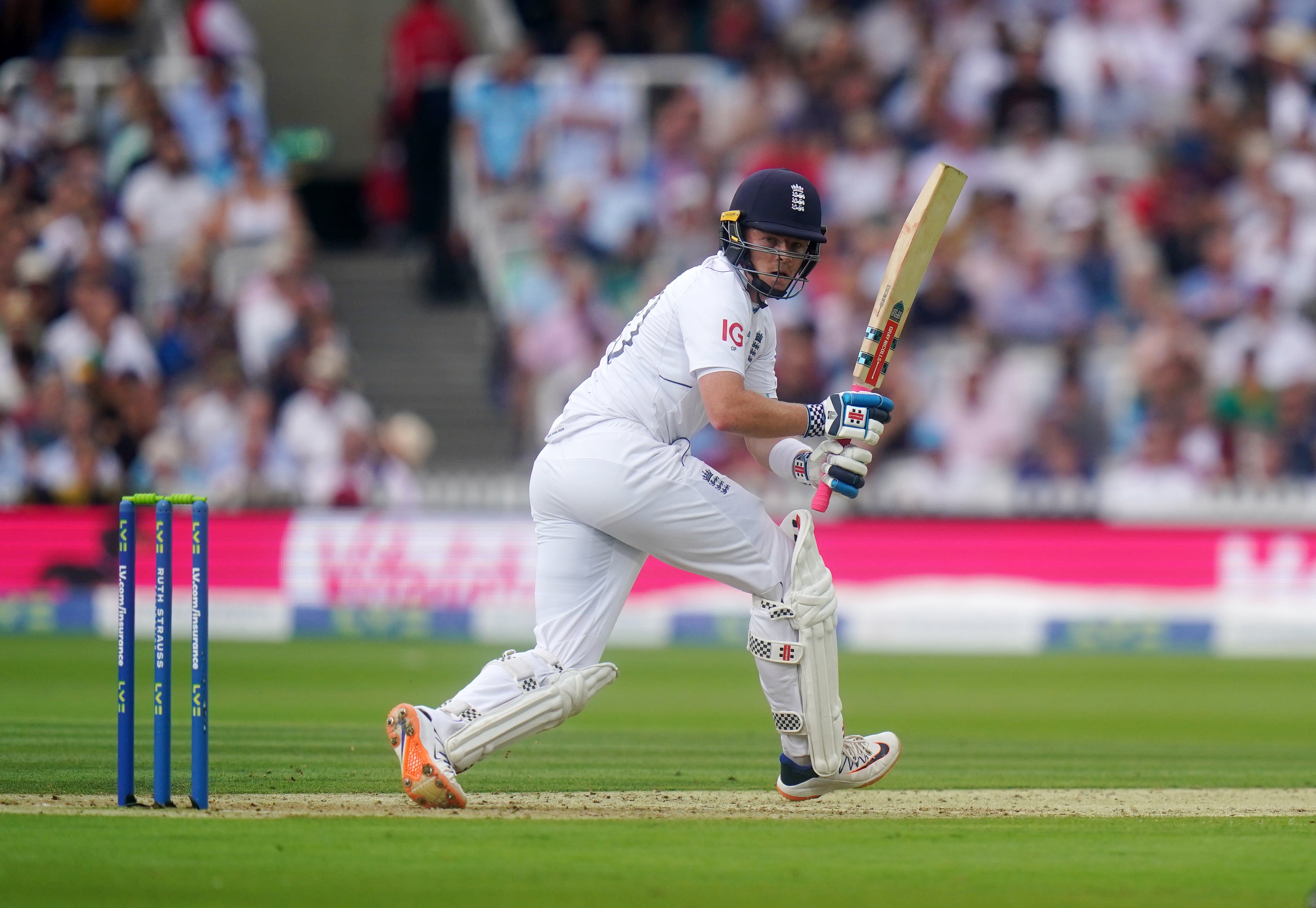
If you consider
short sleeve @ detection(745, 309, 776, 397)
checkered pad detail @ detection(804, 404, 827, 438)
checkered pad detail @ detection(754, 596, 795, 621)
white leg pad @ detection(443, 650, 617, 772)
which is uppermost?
short sleeve @ detection(745, 309, 776, 397)

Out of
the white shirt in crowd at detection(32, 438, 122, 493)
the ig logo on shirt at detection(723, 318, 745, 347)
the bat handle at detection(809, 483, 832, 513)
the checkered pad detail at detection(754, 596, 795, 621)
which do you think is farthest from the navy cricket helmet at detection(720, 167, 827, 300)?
the white shirt in crowd at detection(32, 438, 122, 493)

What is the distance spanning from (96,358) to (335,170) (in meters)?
5.62

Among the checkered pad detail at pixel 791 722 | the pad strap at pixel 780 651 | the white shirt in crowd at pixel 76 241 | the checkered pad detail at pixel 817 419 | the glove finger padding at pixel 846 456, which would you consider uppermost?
the white shirt in crowd at pixel 76 241

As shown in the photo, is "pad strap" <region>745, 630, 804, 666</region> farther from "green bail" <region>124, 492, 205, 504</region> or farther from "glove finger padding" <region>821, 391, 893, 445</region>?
"green bail" <region>124, 492, 205, 504</region>

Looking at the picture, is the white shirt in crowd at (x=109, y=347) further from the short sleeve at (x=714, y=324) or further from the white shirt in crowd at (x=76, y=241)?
the short sleeve at (x=714, y=324)

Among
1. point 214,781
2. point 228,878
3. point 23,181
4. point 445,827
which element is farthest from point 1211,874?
point 23,181

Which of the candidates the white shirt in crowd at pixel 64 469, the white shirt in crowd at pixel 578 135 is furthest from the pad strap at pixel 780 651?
the white shirt in crowd at pixel 578 135

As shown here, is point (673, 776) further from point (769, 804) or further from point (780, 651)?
point (780, 651)

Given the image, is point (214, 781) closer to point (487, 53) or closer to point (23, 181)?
point (23, 181)

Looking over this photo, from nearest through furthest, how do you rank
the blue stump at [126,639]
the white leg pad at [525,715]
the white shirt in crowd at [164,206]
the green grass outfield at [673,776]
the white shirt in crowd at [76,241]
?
the green grass outfield at [673,776] < the blue stump at [126,639] < the white leg pad at [525,715] < the white shirt in crowd at [76,241] < the white shirt in crowd at [164,206]

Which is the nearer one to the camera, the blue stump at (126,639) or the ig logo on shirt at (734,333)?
the blue stump at (126,639)

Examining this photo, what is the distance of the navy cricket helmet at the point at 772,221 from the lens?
526 centimetres

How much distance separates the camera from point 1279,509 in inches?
→ 462

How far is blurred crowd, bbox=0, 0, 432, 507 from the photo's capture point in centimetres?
1273
